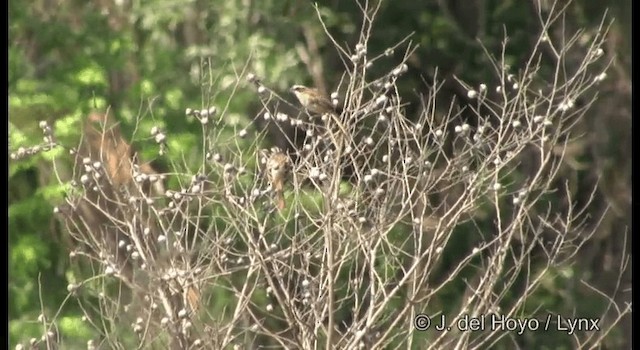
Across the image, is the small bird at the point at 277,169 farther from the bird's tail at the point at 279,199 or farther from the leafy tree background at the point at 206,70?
the leafy tree background at the point at 206,70

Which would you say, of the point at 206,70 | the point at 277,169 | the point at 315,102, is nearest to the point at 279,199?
the point at 277,169

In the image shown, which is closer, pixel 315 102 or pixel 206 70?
pixel 315 102

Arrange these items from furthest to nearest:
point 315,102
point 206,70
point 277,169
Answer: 1. point 206,70
2. point 315,102
3. point 277,169

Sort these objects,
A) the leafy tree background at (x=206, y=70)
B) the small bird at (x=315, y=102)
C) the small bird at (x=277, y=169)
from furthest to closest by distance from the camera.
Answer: the leafy tree background at (x=206, y=70) → the small bird at (x=315, y=102) → the small bird at (x=277, y=169)

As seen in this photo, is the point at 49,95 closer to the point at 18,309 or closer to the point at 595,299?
the point at 18,309

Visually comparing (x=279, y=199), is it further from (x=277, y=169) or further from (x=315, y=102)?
(x=315, y=102)

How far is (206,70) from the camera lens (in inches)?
214

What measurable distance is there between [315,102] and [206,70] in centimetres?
155

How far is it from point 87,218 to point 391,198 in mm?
1823

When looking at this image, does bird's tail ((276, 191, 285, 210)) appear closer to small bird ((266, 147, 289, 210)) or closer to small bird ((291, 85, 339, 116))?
small bird ((266, 147, 289, 210))

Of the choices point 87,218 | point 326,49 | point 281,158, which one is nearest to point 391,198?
point 281,158

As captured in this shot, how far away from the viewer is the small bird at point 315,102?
12.1 ft

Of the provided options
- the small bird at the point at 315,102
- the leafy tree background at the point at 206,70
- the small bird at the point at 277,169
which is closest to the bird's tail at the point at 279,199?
the small bird at the point at 277,169

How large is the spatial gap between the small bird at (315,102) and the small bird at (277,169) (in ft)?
0.72
